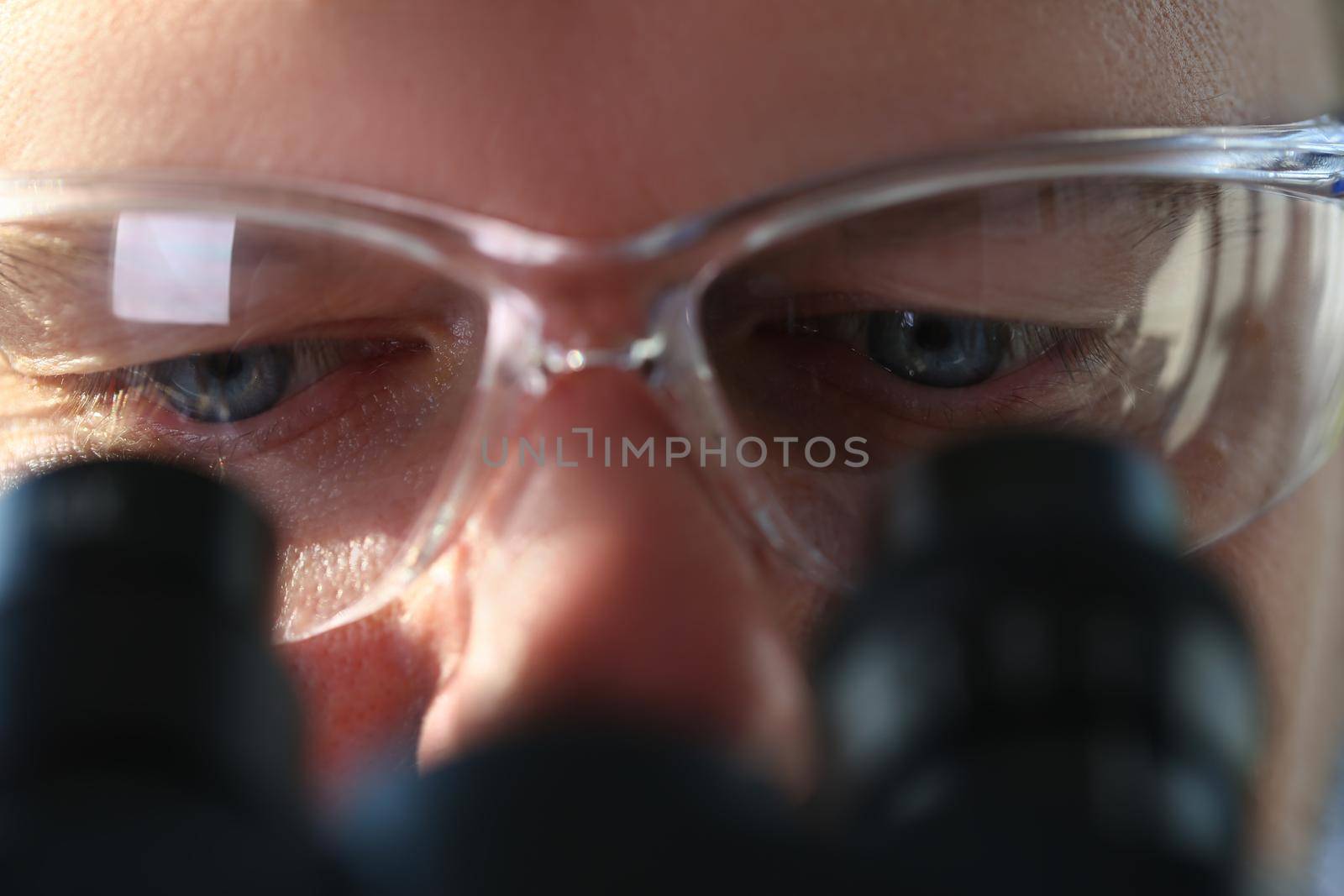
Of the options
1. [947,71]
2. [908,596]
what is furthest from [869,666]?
[947,71]

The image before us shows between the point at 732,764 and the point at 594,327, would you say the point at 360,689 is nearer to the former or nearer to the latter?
the point at 594,327

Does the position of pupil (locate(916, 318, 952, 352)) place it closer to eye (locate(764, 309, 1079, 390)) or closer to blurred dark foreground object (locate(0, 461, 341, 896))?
eye (locate(764, 309, 1079, 390))

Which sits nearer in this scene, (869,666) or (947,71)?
(869,666)

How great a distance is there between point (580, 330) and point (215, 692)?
31 cm

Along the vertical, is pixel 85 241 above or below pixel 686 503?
above

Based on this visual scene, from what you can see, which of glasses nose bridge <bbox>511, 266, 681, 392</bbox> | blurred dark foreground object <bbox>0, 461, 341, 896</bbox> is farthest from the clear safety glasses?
blurred dark foreground object <bbox>0, 461, 341, 896</bbox>

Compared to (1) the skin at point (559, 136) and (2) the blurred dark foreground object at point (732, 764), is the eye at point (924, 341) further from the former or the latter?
(2) the blurred dark foreground object at point (732, 764)

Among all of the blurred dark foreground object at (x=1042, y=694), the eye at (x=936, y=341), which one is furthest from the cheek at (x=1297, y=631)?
the blurred dark foreground object at (x=1042, y=694)

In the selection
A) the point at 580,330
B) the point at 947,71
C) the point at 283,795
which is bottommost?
the point at 283,795

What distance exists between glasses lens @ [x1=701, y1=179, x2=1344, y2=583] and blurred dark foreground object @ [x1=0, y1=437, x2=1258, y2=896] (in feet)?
0.91

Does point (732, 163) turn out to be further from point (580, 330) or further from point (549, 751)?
point (549, 751)

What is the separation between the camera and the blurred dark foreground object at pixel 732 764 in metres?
0.34

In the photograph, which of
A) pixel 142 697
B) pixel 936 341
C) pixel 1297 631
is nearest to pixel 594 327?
pixel 936 341

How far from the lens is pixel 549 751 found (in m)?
0.36
